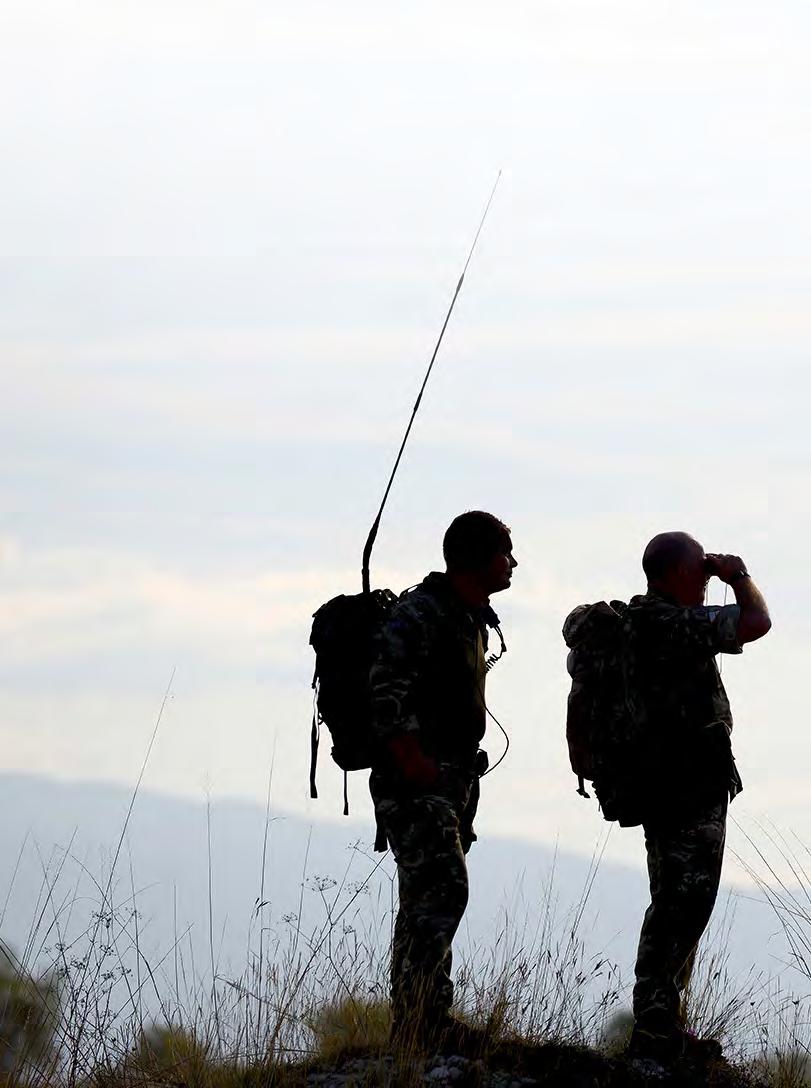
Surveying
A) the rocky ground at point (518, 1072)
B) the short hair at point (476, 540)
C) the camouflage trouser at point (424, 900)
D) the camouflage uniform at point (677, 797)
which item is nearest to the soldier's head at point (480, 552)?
the short hair at point (476, 540)

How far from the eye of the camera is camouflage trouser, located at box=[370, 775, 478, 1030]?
330 inches

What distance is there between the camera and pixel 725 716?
8.91 meters

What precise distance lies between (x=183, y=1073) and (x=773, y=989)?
9.04 feet

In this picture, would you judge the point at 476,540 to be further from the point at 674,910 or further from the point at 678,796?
the point at 674,910

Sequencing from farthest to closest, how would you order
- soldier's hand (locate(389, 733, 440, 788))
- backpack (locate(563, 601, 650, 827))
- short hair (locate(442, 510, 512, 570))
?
1. backpack (locate(563, 601, 650, 827))
2. short hair (locate(442, 510, 512, 570))
3. soldier's hand (locate(389, 733, 440, 788))

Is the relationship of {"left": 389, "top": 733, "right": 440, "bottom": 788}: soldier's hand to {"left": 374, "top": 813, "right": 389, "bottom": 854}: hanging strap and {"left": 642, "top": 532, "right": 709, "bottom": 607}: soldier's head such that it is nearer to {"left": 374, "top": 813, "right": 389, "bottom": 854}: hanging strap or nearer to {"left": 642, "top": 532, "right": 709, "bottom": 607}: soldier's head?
{"left": 374, "top": 813, "right": 389, "bottom": 854}: hanging strap

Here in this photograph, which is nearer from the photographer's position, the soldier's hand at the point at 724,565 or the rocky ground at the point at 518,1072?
the rocky ground at the point at 518,1072

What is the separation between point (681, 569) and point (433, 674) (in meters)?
1.20

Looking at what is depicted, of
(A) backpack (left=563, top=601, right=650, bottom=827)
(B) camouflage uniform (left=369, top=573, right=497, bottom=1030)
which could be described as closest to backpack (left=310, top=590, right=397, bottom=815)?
(B) camouflage uniform (left=369, top=573, right=497, bottom=1030)

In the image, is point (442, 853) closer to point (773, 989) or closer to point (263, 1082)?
point (263, 1082)

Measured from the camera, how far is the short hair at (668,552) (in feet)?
29.4

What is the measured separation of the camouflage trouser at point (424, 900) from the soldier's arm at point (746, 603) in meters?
1.38

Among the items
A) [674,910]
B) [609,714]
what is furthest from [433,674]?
[674,910]

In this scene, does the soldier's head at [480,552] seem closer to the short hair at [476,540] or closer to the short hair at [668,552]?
the short hair at [476,540]
